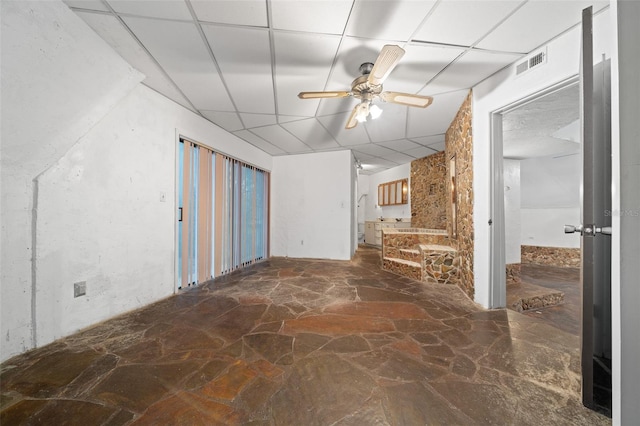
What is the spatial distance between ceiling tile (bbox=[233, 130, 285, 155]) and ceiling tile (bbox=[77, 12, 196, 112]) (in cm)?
130

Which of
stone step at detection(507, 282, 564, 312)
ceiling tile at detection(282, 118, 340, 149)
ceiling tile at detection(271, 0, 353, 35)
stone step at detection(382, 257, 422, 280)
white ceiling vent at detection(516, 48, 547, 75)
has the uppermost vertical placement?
ceiling tile at detection(282, 118, 340, 149)

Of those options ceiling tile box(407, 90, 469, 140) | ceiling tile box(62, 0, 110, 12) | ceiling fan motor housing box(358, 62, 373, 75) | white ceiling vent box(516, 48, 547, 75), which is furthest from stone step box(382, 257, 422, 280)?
ceiling tile box(62, 0, 110, 12)

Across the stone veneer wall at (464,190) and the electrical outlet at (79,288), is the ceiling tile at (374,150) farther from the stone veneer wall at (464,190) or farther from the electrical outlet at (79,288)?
the electrical outlet at (79,288)

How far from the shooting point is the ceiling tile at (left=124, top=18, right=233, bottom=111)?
5.44 feet

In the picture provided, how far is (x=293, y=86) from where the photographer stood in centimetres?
242

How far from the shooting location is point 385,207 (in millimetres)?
7242

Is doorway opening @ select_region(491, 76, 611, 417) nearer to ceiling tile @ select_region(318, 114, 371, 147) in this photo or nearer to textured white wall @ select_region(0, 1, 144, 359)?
ceiling tile @ select_region(318, 114, 371, 147)

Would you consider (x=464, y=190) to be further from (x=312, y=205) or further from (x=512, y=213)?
(x=312, y=205)

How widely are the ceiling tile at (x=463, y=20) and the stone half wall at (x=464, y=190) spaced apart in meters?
1.12

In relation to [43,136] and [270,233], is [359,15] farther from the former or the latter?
[270,233]

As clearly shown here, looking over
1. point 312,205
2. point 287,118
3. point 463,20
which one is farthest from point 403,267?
point 463,20

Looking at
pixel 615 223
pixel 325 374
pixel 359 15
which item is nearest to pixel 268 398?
pixel 325 374

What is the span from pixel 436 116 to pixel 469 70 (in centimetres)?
102

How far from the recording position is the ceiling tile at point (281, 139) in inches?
146
